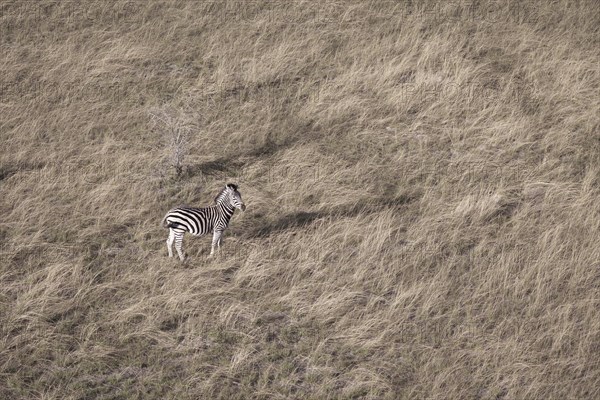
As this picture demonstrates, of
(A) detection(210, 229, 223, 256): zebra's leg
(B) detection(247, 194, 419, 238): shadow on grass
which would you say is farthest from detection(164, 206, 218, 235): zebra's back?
(B) detection(247, 194, 419, 238): shadow on grass

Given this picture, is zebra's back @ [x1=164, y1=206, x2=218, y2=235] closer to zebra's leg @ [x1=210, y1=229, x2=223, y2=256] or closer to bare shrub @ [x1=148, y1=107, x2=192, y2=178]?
zebra's leg @ [x1=210, y1=229, x2=223, y2=256]

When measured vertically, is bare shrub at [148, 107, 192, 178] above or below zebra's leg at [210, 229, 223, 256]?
above

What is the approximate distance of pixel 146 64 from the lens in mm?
15344

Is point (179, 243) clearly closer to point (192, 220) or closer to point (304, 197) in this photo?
point (192, 220)

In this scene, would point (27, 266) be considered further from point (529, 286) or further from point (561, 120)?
point (561, 120)

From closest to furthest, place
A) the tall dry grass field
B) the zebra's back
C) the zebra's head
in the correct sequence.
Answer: the tall dry grass field
the zebra's back
the zebra's head

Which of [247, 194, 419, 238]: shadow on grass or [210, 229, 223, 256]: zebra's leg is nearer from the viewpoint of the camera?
[210, 229, 223, 256]: zebra's leg

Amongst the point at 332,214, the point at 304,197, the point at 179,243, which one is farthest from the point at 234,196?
the point at 332,214

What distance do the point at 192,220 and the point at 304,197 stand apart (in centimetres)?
229

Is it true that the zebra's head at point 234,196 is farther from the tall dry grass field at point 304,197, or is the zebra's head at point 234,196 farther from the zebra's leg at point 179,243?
the zebra's leg at point 179,243

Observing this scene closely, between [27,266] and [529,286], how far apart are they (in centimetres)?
731

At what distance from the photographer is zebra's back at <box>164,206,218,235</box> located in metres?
9.98

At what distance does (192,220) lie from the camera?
10.0 m

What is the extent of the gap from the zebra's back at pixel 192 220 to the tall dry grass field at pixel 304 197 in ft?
1.61
